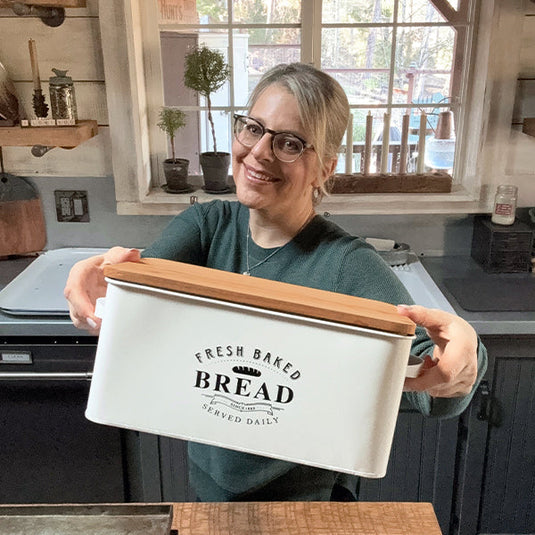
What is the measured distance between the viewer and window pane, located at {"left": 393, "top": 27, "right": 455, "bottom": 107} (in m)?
2.00

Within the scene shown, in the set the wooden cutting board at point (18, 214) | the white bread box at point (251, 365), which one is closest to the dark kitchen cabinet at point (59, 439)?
the wooden cutting board at point (18, 214)

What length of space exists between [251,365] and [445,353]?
0.24 metres

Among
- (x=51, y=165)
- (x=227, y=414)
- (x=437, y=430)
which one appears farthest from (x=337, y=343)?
(x=51, y=165)

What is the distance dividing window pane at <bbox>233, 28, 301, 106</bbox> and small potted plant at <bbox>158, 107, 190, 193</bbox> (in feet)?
0.78

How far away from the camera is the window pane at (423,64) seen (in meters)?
2.00

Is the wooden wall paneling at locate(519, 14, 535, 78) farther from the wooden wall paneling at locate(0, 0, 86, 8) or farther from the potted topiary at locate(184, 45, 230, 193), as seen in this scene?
the wooden wall paneling at locate(0, 0, 86, 8)

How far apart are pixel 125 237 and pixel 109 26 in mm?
683

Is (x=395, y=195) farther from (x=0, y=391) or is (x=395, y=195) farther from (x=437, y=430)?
(x=0, y=391)

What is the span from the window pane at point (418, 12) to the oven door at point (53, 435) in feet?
4.70

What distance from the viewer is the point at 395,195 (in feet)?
6.83

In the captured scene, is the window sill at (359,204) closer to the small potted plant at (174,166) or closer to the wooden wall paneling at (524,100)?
the small potted plant at (174,166)

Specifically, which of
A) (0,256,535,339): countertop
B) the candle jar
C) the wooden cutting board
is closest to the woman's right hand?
(0,256,535,339): countertop

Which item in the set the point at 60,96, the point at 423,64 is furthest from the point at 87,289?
the point at 423,64

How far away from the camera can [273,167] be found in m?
0.97
